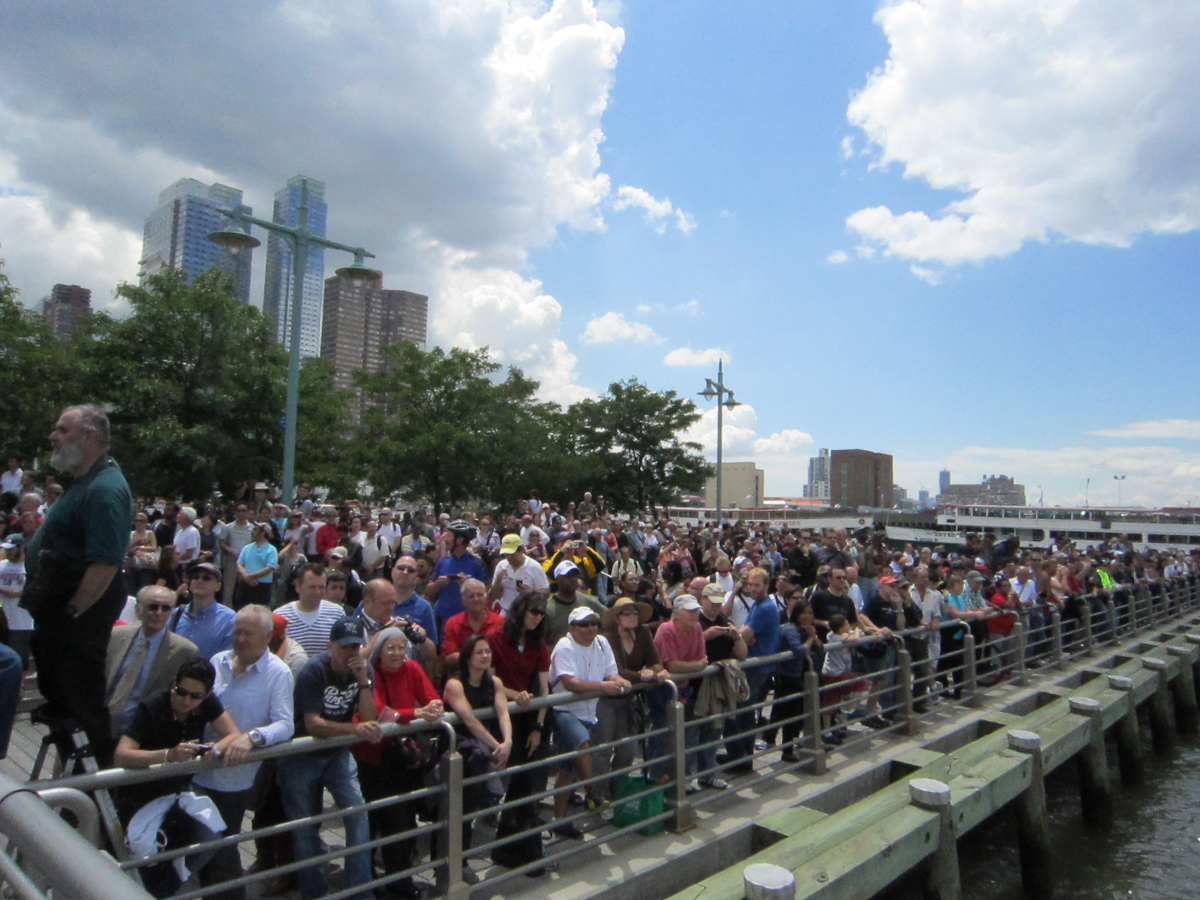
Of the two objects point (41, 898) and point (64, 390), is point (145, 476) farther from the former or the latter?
point (41, 898)

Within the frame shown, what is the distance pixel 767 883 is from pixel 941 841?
2.85 meters

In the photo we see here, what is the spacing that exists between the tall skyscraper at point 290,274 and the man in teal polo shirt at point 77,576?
30.5 ft

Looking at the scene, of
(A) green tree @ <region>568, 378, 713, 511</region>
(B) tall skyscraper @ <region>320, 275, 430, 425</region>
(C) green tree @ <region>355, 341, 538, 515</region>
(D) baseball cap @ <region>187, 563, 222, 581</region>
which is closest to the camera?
(D) baseball cap @ <region>187, 563, 222, 581</region>

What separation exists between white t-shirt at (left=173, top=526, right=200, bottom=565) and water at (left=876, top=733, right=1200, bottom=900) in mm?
8679

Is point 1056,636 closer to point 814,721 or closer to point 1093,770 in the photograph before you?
point 1093,770

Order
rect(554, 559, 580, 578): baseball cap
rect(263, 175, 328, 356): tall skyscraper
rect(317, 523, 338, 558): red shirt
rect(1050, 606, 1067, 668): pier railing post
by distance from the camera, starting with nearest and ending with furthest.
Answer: rect(554, 559, 580, 578): baseball cap, rect(317, 523, 338, 558): red shirt, rect(1050, 606, 1067, 668): pier railing post, rect(263, 175, 328, 356): tall skyscraper

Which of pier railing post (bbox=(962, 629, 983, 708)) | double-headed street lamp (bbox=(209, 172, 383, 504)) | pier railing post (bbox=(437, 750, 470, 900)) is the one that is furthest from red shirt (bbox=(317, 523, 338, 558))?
pier railing post (bbox=(962, 629, 983, 708))

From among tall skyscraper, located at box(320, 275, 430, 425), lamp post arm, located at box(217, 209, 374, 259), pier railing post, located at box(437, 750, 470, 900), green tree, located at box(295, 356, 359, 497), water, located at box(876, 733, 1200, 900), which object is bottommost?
water, located at box(876, 733, 1200, 900)

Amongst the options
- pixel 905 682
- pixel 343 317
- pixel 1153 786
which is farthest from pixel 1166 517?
pixel 343 317

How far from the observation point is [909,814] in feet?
19.3

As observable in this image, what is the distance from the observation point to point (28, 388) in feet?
59.2

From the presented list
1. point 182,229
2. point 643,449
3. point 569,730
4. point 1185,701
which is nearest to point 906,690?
point 569,730

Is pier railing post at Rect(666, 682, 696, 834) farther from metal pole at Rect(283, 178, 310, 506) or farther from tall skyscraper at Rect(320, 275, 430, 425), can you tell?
tall skyscraper at Rect(320, 275, 430, 425)

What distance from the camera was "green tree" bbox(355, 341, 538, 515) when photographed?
23.5 metres
